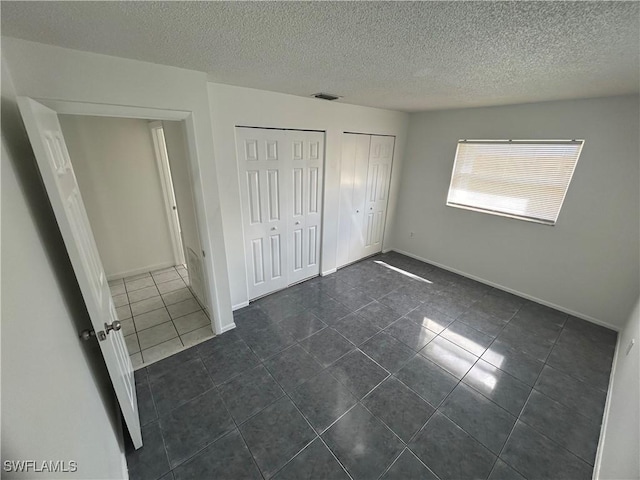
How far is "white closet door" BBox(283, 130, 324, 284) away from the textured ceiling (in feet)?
3.13

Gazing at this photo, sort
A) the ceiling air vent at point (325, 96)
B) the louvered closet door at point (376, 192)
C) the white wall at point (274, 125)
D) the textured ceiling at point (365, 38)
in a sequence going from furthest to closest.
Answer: the louvered closet door at point (376, 192), the ceiling air vent at point (325, 96), the white wall at point (274, 125), the textured ceiling at point (365, 38)

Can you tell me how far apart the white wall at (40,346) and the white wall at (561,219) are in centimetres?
416

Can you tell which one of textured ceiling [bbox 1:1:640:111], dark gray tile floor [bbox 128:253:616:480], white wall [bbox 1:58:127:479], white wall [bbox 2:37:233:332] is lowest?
dark gray tile floor [bbox 128:253:616:480]

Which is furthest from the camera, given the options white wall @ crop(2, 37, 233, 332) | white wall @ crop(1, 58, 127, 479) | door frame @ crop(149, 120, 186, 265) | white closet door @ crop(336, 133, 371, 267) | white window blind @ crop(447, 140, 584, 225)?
white closet door @ crop(336, 133, 371, 267)

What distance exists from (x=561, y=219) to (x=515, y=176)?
0.69 meters

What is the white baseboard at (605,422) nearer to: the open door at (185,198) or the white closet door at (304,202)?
the white closet door at (304,202)

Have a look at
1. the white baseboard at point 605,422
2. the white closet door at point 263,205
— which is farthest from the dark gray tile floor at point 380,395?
the white closet door at point 263,205

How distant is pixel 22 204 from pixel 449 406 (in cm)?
272

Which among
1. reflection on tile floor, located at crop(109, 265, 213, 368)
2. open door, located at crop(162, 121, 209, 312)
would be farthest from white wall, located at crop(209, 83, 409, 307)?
reflection on tile floor, located at crop(109, 265, 213, 368)

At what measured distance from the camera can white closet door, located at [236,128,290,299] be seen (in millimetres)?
2637

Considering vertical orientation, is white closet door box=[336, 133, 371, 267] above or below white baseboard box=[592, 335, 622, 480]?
above

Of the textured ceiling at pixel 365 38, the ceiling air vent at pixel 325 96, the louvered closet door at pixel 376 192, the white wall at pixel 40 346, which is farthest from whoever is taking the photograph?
the louvered closet door at pixel 376 192

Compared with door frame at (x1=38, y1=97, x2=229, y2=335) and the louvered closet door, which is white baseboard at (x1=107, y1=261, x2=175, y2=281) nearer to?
door frame at (x1=38, y1=97, x2=229, y2=335)

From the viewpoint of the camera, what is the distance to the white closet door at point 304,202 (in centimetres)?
299
